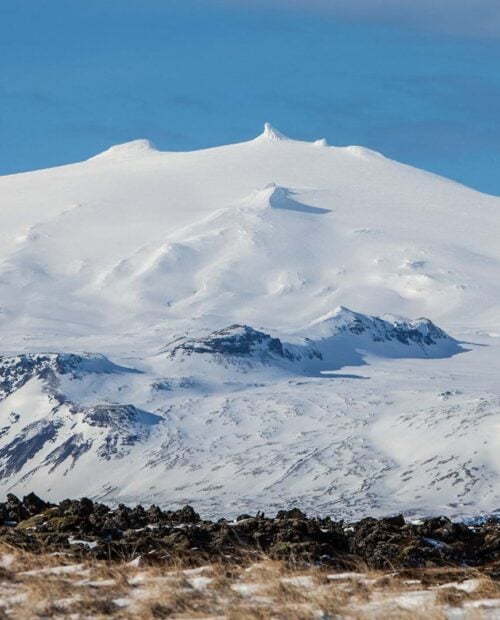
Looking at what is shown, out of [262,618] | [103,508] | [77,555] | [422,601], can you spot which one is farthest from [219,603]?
[103,508]

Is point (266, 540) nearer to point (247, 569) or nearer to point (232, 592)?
point (247, 569)

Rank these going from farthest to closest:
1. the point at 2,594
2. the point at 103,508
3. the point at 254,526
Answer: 1. the point at 103,508
2. the point at 254,526
3. the point at 2,594

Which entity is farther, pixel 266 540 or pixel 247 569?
pixel 266 540

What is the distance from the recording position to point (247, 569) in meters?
26.1

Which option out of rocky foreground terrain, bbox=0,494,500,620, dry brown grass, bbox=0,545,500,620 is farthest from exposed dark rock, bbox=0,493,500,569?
dry brown grass, bbox=0,545,500,620

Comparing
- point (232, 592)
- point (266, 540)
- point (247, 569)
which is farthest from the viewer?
point (266, 540)

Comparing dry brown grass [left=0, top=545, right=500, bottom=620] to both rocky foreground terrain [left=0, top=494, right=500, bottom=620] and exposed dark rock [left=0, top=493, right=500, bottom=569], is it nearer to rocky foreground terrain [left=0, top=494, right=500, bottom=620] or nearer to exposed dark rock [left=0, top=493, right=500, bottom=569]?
rocky foreground terrain [left=0, top=494, right=500, bottom=620]

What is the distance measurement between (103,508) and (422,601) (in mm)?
14273

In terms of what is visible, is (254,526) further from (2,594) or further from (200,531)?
(2,594)

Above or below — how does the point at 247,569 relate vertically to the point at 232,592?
above

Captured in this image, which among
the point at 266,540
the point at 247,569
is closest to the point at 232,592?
the point at 247,569

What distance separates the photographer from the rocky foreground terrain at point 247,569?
23.2 meters

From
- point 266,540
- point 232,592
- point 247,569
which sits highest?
point 266,540

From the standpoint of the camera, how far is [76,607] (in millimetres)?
23500
